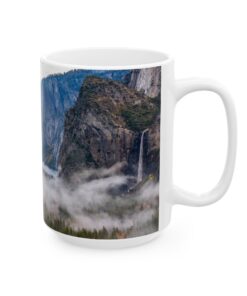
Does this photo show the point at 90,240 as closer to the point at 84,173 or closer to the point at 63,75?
the point at 84,173

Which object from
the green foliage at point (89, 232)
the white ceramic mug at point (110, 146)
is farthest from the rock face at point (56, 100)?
the green foliage at point (89, 232)

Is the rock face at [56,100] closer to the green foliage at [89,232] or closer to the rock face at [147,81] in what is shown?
the rock face at [147,81]

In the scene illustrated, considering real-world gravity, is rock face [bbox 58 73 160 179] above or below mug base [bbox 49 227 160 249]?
above

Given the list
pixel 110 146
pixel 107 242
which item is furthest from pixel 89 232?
pixel 110 146
